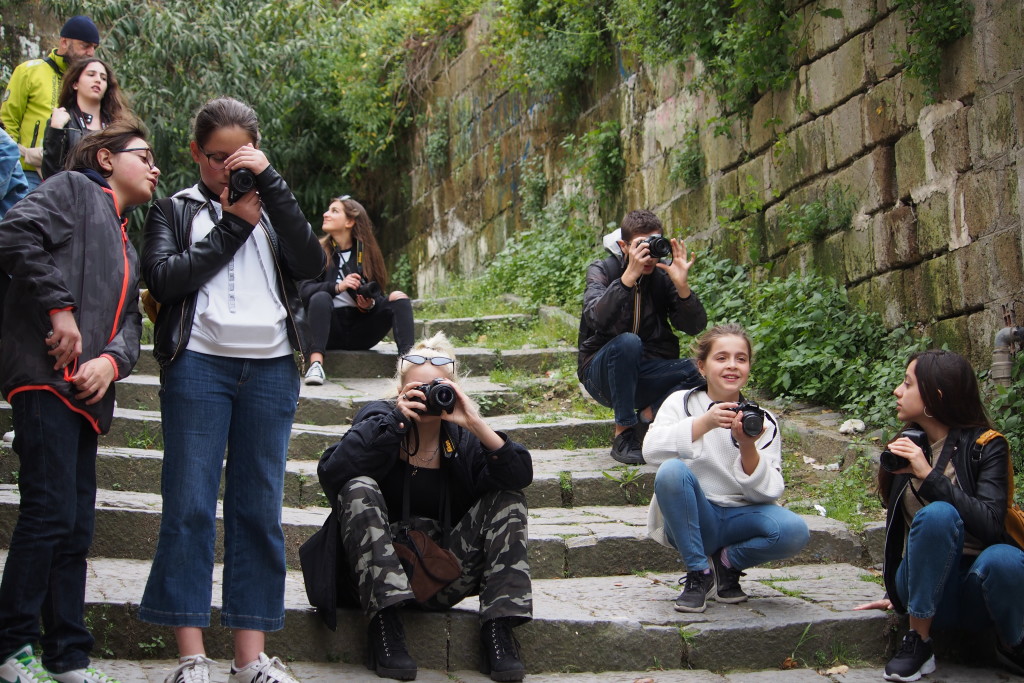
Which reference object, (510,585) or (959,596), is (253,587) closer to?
(510,585)

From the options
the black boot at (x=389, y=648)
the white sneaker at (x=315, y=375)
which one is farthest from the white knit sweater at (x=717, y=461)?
the white sneaker at (x=315, y=375)

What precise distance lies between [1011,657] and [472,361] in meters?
3.98

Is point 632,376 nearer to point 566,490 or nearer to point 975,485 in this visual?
point 566,490

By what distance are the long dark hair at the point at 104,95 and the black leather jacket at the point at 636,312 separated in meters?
2.25

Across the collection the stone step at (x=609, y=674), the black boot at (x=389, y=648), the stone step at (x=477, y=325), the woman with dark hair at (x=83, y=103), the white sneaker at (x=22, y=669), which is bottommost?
the stone step at (x=609, y=674)

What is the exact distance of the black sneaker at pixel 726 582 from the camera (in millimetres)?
3568

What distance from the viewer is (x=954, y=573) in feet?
10.4

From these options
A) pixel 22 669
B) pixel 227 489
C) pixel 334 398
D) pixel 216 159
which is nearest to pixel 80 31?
pixel 334 398

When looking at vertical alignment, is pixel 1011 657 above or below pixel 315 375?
below

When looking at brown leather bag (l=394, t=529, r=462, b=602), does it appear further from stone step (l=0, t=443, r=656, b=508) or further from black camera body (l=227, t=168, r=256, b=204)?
stone step (l=0, t=443, r=656, b=508)

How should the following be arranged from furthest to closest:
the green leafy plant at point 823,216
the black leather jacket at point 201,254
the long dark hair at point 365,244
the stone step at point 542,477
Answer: the long dark hair at point 365,244, the green leafy plant at point 823,216, the stone step at point 542,477, the black leather jacket at point 201,254

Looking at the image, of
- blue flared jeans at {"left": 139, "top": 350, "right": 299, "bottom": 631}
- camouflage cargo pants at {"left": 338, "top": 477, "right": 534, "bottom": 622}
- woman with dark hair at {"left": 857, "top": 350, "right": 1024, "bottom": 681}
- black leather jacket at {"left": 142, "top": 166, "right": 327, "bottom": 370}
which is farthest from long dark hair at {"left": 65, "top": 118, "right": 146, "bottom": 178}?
woman with dark hair at {"left": 857, "top": 350, "right": 1024, "bottom": 681}

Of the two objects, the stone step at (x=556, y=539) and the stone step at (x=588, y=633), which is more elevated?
the stone step at (x=556, y=539)

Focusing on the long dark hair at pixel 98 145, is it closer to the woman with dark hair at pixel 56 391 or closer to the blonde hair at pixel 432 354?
the woman with dark hair at pixel 56 391
